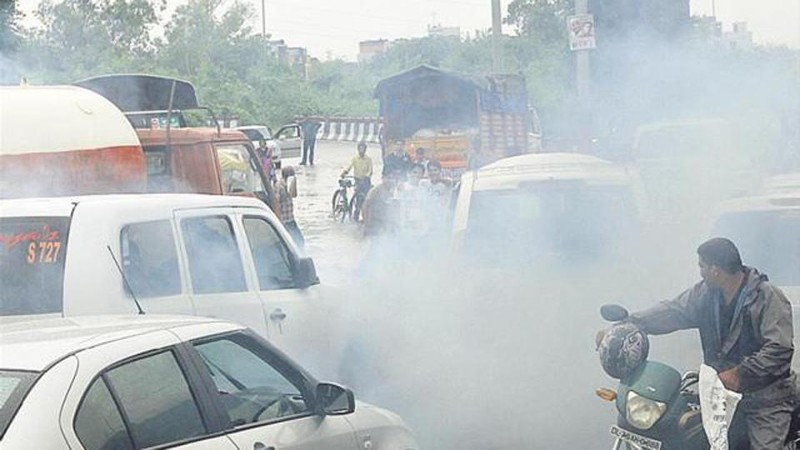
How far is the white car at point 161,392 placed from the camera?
156 inches

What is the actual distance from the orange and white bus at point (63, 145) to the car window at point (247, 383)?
186 inches

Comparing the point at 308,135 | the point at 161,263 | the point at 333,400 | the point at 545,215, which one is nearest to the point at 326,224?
the point at 308,135

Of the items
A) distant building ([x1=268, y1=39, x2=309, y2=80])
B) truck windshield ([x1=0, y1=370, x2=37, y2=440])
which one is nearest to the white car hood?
truck windshield ([x1=0, y1=370, x2=37, y2=440])

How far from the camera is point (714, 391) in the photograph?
523 centimetres

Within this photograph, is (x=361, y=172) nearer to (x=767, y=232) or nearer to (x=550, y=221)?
(x=550, y=221)

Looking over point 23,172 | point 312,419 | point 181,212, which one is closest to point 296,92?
point 23,172

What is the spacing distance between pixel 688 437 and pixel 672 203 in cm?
1080

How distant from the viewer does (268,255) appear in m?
8.02

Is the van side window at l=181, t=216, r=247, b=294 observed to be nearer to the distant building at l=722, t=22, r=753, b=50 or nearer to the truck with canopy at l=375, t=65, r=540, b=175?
the distant building at l=722, t=22, r=753, b=50

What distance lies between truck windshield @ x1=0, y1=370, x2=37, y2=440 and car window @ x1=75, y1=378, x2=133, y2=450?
0.17 meters

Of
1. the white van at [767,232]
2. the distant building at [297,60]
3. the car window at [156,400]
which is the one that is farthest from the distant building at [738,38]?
the car window at [156,400]

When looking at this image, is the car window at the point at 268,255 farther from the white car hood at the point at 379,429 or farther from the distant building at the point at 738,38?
the distant building at the point at 738,38

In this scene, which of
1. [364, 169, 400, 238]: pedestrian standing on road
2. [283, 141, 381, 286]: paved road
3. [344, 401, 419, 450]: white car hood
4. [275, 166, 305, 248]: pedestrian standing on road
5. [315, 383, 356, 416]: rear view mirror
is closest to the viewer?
[315, 383, 356, 416]: rear view mirror

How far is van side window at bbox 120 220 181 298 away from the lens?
663cm
